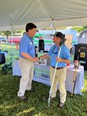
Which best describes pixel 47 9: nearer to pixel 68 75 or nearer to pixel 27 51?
pixel 27 51

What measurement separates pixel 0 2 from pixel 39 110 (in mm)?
2479

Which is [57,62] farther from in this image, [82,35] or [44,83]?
[82,35]

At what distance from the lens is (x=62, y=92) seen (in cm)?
271

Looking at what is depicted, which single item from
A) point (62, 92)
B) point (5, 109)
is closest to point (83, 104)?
point (62, 92)

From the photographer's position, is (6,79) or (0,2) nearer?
(0,2)

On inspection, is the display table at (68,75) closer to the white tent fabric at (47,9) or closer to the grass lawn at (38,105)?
the grass lawn at (38,105)

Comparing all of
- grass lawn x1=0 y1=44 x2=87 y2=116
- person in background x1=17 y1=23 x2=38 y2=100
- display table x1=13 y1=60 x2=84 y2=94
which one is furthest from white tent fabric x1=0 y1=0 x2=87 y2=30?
grass lawn x1=0 y1=44 x2=87 y2=116

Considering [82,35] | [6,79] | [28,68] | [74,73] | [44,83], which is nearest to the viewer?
[28,68]

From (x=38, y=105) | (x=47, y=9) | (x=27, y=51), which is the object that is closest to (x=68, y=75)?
(x=38, y=105)

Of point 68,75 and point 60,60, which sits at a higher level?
point 60,60

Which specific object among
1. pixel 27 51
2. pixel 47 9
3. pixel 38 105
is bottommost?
pixel 38 105

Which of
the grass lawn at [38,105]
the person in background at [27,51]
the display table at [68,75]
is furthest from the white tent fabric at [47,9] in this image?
the grass lawn at [38,105]

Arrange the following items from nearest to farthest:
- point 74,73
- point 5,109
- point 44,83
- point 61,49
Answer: point 61,49, point 5,109, point 74,73, point 44,83

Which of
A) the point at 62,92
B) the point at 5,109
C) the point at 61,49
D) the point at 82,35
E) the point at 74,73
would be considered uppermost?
the point at 82,35
